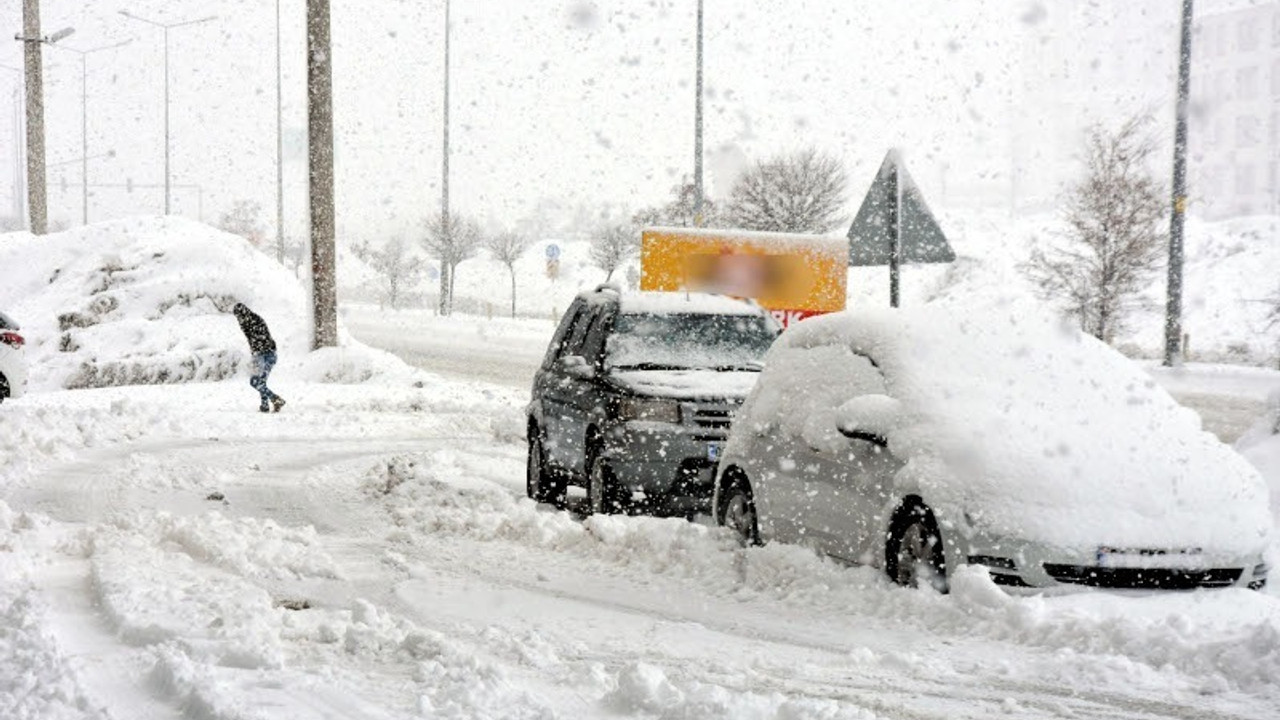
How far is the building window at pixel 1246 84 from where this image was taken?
274 ft

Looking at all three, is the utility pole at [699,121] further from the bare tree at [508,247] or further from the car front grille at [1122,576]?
the bare tree at [508,247]

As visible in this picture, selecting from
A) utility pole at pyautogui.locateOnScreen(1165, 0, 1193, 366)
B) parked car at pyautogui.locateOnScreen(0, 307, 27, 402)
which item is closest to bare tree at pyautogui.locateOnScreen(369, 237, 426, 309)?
utility pole at pyautogui.locateOnScreen(1165, 0, 1193, 366)

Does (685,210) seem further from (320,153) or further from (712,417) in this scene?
(712,417)

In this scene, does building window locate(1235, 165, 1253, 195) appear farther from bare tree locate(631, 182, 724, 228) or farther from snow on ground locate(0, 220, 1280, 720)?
snow on ground locate(0, 220, 1280, 720)

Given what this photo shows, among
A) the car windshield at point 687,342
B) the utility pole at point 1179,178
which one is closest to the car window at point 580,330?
the car windshield at point 687,342

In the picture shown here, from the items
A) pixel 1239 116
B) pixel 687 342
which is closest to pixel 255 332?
pixel 687 342

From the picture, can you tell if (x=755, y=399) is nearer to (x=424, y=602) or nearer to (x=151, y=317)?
(x=424, y=602)

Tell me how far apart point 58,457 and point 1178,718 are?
1148cm

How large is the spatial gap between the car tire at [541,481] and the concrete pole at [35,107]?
25.8 m

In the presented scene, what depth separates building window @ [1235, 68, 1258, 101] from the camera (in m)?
83.5

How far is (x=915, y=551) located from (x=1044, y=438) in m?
0.85

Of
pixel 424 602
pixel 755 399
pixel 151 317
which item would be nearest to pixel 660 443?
pixel 755 399

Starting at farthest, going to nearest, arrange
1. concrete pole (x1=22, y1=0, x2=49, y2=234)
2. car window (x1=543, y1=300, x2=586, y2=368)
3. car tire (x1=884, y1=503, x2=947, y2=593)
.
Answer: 1. concrete pole (x1=22, y1=0, x2=49, y2=234)
2. car window (x1=543, y1=300, x2=586, y2=368)
3. car tire (x1=884, y1=503, x2=947, y2=593)

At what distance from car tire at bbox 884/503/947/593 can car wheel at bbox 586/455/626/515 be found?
324 centimetres
